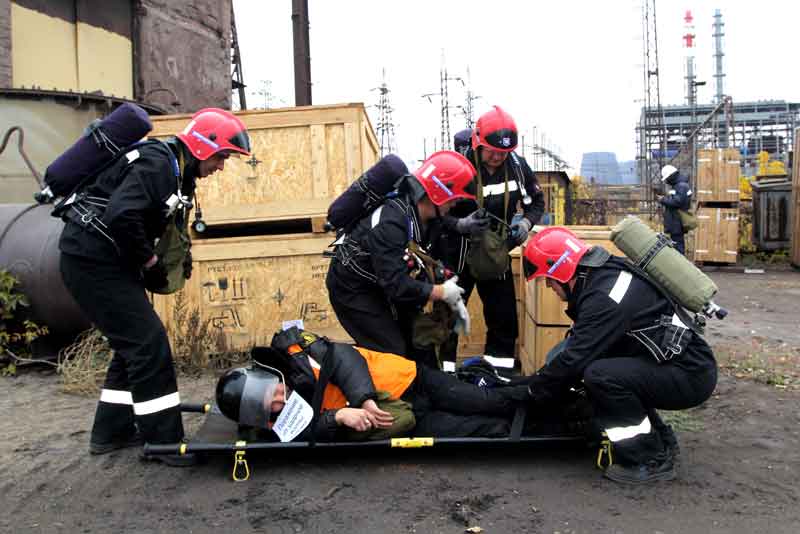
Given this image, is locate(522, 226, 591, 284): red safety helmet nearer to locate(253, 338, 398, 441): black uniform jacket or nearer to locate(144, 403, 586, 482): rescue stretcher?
locate(144, 403, 586, 482): rescue stretcher

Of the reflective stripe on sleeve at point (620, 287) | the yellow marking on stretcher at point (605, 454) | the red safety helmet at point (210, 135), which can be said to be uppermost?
the red safety helmet at point (210, 135)

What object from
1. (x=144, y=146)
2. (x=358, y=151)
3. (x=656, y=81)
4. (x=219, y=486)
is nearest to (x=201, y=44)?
(x=358, y=151)

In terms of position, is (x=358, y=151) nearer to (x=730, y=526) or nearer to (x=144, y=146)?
(x=144, y=146)

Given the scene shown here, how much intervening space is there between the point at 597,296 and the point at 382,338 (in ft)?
4.56

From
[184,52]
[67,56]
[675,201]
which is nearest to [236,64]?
[184,52]

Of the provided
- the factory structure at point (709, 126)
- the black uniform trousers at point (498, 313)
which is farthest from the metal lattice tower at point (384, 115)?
the black uniform trousers at point (498, 313)

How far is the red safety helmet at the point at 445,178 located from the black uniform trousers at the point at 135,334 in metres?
1.81

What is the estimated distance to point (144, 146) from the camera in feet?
13.1

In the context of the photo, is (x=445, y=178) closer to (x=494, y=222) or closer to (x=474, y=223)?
(x=474, y=223)

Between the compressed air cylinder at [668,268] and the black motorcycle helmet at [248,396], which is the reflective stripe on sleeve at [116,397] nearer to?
the black motorcycle helmet at [248,396]

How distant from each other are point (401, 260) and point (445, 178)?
1.95 feet

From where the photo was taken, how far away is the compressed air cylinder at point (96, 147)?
3986 mm

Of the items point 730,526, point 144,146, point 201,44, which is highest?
point 201,44

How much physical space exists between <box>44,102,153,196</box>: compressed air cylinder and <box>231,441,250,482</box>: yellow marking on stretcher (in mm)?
1774
